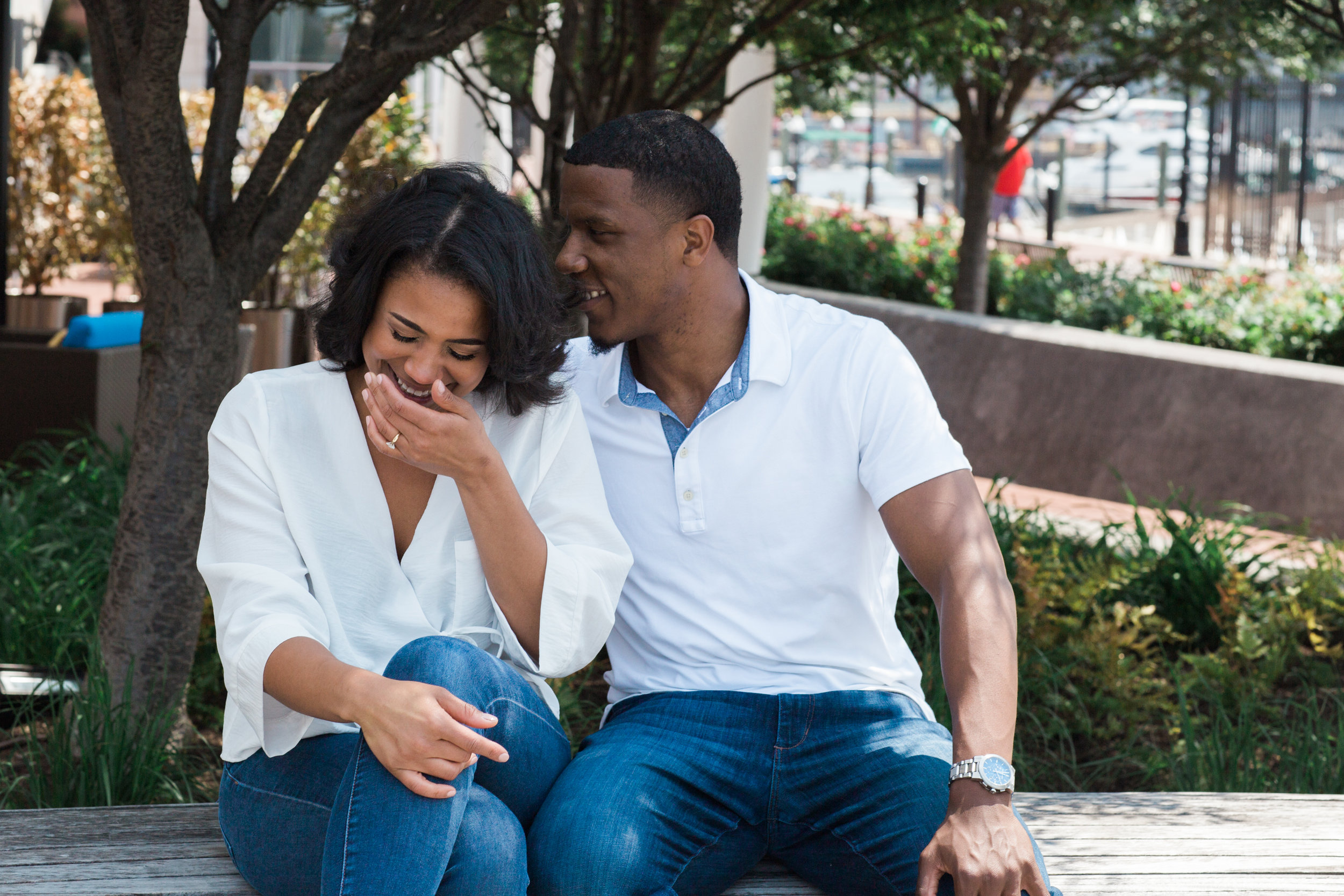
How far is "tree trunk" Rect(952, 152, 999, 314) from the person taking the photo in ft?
30.9

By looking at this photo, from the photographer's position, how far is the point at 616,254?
2.47 meters

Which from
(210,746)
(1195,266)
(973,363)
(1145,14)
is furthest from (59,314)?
(1195,266)

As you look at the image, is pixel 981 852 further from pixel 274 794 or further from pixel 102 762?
pixel 102 762

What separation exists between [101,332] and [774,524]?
4.58 metres

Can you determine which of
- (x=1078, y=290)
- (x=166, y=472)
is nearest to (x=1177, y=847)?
(x=166, y=472)

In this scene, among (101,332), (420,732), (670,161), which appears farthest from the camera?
(101,332)

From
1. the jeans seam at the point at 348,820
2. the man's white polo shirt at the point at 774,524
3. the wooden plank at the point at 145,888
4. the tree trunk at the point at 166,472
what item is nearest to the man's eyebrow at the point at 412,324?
the man's white polo shirt at the point at 774,524

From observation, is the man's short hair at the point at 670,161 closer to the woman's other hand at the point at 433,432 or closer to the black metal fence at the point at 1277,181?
the woman's other hand at the point at 433,432

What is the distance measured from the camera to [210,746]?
334 centimetres

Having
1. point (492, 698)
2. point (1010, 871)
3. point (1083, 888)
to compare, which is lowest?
point (1083, 888)

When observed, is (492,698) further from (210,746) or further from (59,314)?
(59,314)

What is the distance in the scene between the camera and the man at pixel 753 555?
216 centimetres

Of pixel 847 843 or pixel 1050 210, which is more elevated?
pixel 1050 210

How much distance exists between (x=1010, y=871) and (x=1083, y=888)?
36 cm
